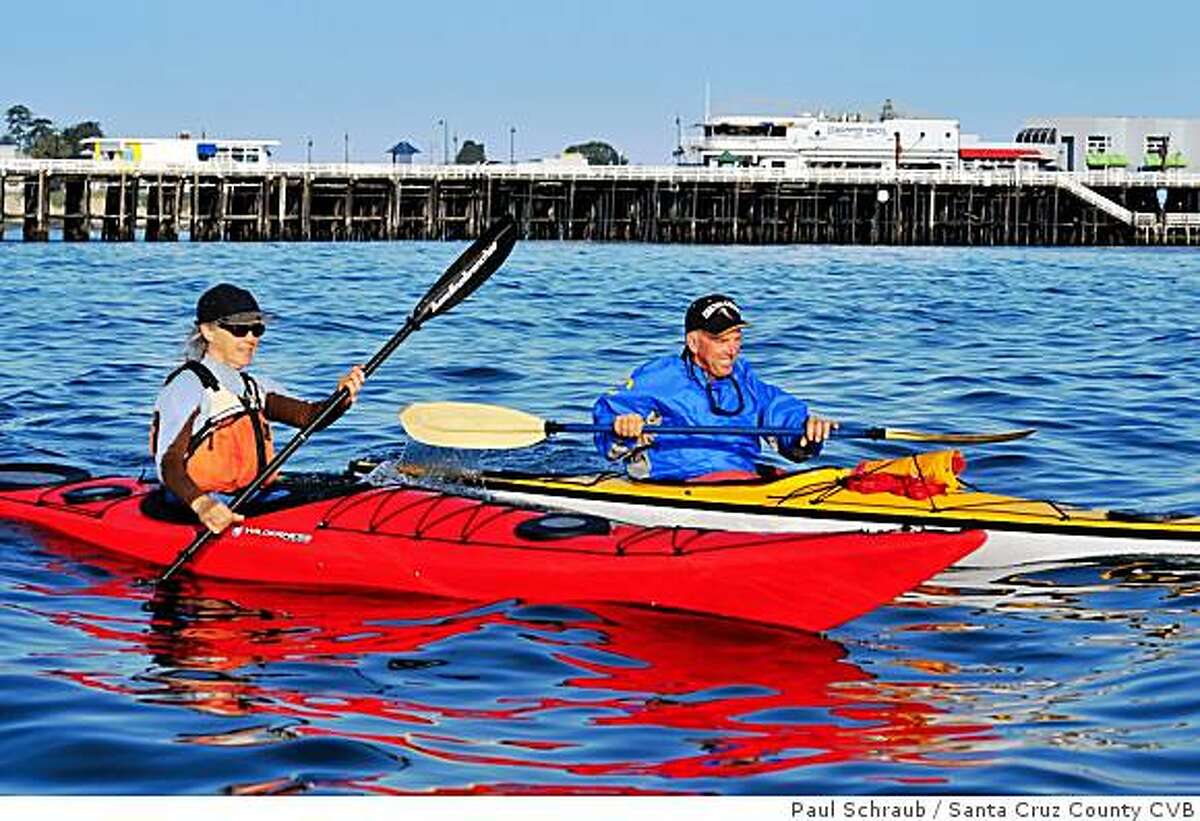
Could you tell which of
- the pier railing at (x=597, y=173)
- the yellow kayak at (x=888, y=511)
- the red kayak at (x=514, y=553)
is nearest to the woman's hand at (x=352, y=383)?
the red kayak at (x=514, y=553)

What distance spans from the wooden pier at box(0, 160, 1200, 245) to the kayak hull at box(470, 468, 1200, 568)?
46.4m

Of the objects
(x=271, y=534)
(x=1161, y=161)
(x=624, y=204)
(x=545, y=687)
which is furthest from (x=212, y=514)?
(x=1161, y=161)

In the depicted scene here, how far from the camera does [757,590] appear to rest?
8.23 m

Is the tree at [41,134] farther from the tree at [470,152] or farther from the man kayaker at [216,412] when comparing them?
the man kayaker at [216,412]

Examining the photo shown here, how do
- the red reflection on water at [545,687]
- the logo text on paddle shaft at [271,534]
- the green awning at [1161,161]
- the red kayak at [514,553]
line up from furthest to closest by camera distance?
the green awning at [1161,161], the logo text on paddle shaft at [271,534], the red kayak at [514,553], the red reflection on water at [545,687]

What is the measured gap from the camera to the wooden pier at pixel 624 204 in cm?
5631

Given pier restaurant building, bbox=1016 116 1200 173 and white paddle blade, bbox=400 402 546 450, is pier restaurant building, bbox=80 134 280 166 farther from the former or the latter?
white paddle blade, bbox=400 402 546 450

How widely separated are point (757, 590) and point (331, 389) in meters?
9.93

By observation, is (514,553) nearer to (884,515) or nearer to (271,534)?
(271,534)

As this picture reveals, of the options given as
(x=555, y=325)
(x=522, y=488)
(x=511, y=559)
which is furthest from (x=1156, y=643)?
(x=555, y=325)

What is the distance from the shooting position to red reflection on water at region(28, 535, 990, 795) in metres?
6.63

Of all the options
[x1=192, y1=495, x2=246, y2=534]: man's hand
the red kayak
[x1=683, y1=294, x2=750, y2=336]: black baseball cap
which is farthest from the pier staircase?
[x1=192, y1=495, x2=246, y2=534]: man's hand

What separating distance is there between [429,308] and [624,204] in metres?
53.2

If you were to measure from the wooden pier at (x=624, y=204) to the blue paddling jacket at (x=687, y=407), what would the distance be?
151 ft
